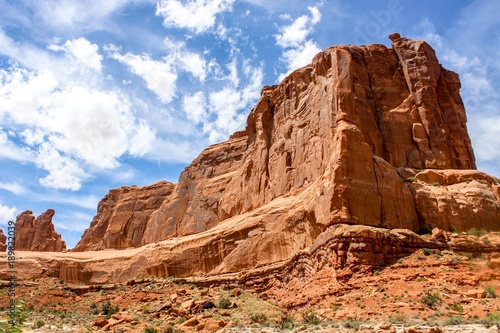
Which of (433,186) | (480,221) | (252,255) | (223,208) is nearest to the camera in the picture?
(480,221)

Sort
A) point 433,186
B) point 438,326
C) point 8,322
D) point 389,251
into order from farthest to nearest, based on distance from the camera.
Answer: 1. point 433,186
2. point 389,251
3. point 438,326
4. point 8,322

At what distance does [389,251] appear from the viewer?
91.0 feet

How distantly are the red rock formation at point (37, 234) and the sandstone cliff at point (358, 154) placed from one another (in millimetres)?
30355

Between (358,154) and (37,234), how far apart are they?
206 feet

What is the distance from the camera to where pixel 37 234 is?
3098 inches

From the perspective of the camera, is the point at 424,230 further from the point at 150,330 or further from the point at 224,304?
the point at 150,330

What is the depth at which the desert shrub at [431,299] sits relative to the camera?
23.2 m

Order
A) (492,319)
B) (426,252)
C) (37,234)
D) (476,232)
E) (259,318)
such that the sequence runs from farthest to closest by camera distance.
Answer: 1. (37,234)
2. (476,232)
3. (426,252)
4. (259,318)
5. (492,319)

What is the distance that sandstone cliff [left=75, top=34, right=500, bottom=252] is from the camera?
31.3 meters

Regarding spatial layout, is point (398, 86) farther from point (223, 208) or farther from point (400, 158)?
point (223, 208)

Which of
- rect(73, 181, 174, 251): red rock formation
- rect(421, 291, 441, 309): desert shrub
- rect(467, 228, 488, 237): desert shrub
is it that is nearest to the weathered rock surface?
rect(467, 228, 488, 237): desert shrub

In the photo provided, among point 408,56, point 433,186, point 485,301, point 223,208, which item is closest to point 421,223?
point 433,186

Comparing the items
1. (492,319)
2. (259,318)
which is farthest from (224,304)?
(492,319)

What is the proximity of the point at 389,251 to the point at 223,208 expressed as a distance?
26.9m
